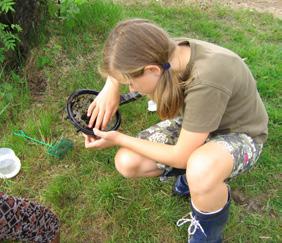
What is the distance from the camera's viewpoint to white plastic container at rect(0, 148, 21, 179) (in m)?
2.57

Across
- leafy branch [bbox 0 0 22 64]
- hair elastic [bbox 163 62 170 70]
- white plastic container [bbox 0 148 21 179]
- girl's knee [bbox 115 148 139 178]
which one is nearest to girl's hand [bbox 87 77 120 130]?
girl's knee [bbox 115 148 139 178]

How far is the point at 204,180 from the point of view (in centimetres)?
184

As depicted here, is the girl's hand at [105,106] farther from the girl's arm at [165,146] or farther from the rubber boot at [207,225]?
the rubber boot at [207,225]

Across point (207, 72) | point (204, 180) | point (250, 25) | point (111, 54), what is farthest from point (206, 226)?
point (250, 25)

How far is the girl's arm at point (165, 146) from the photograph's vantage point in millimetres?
Result: 1885

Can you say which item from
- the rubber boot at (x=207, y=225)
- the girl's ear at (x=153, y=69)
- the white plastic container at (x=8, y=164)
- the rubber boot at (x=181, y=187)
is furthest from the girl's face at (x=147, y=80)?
the white plastic container at (x=8, y=164)

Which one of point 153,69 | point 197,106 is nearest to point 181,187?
point 197,106

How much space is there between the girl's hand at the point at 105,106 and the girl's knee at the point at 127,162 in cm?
19

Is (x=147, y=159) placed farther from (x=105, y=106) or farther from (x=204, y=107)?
(x=204, y=107)

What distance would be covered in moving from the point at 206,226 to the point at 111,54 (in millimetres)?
858

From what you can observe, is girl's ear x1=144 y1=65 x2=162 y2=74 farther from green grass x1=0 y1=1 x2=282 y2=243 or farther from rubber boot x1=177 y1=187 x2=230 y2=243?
green grass x1=0 y1=1 x2=282 y2=243

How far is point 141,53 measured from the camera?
5.82 ft

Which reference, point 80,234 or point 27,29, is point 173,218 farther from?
point 27,29

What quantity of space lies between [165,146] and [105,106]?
1.50 feet
